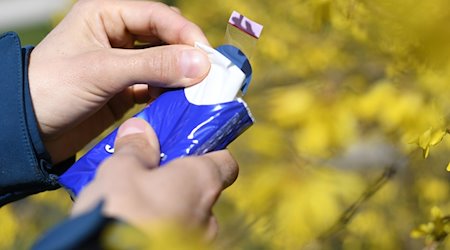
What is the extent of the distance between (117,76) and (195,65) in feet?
0.64

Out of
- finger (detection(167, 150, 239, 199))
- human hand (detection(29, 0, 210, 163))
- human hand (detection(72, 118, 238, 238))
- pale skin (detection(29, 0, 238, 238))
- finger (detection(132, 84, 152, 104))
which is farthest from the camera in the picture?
finger (detection(132, 84, 152, 104))

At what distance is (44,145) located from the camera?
1.20 meters

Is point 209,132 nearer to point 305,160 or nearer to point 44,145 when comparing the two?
→ point 44,145

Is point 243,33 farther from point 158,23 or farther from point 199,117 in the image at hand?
point 158,23

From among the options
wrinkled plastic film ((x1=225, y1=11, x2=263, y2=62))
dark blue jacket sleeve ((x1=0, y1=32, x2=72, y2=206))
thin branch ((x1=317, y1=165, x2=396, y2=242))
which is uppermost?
wrinkled plastic film ((x1=225, y1=11, x2=263, y2=62))

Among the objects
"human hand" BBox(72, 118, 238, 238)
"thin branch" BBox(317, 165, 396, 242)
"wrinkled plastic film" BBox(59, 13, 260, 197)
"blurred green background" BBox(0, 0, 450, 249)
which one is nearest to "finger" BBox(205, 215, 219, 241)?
"human hand" BBox(72, 118, 238, 238)

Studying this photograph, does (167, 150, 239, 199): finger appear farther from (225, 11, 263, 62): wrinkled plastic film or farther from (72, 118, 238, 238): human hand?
(225, 11, 263, 62): wrinkled plastic film

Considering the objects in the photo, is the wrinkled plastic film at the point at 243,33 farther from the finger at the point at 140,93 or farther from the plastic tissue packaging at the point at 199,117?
the finger at the point at 140,93

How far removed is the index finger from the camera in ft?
3.76

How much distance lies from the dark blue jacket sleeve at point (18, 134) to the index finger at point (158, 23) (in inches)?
7.2

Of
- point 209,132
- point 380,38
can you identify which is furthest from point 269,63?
point 209,132

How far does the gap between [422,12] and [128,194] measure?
22.2 inches

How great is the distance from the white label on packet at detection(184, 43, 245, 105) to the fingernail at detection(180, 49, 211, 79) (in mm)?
10

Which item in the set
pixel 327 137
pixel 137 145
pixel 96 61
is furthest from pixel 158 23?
pixel 327 137
